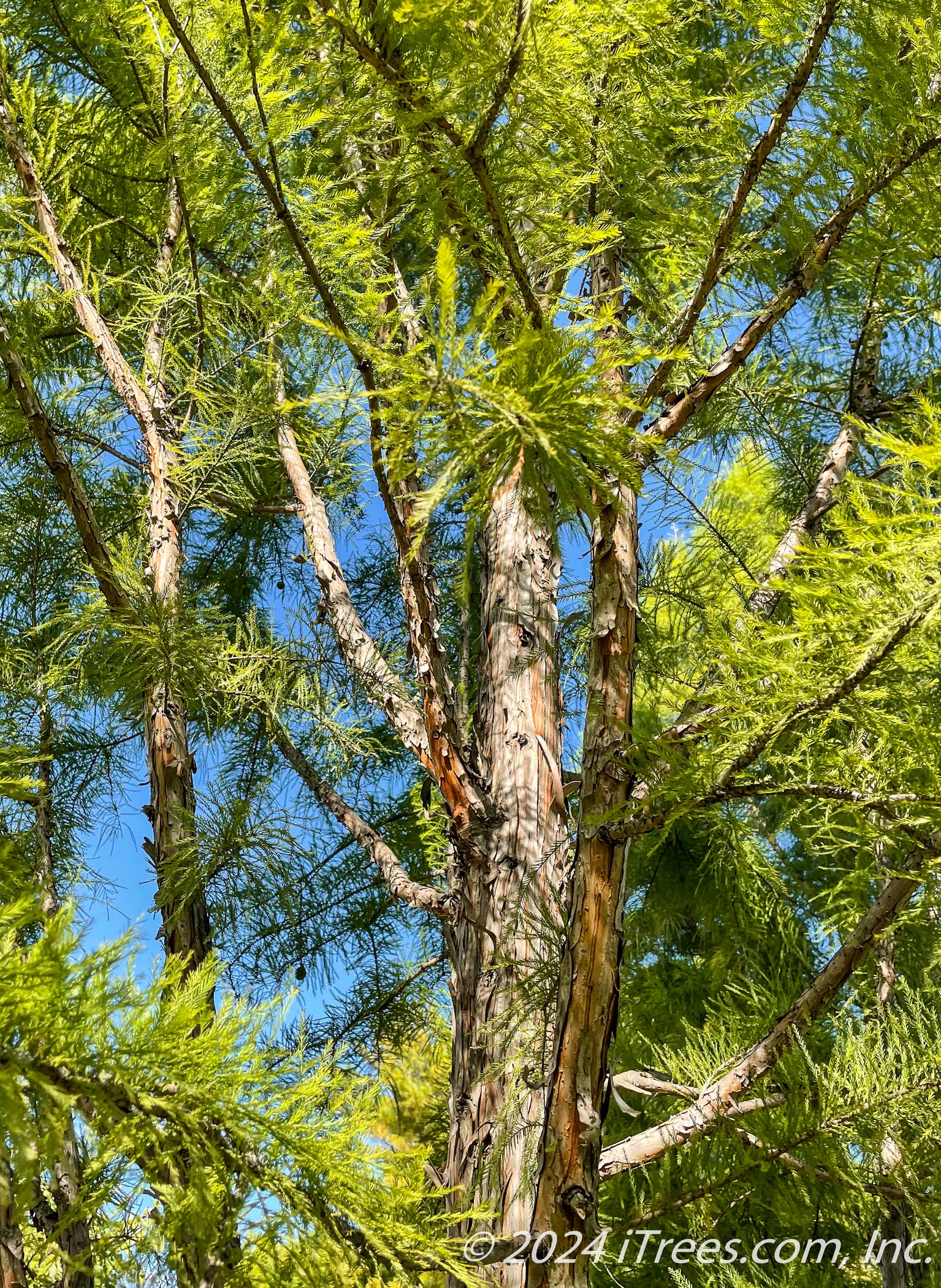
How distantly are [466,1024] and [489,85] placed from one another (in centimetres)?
147

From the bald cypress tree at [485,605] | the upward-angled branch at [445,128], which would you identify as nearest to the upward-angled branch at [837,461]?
the bald cypress tree at [485,605]

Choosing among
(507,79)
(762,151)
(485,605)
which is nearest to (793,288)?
(762,151)

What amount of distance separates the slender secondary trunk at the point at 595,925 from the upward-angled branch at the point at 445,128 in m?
0.11

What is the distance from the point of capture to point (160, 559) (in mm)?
2445

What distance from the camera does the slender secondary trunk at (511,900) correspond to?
5.74ft

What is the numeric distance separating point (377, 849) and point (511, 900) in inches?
15.3

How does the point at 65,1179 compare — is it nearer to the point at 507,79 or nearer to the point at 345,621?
the point at 345,621

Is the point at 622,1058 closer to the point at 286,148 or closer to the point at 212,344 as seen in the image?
the point at 212,344

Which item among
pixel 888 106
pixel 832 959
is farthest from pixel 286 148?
pixel 832 959

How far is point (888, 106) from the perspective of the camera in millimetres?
1383

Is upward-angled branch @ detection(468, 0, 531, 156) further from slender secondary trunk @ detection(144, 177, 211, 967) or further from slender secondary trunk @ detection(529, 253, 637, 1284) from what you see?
slender secondary trunk @ detection(144, 177, 211, 967)

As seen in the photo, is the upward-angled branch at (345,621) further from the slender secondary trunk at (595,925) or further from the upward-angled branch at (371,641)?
the slender secondary trunk at (595,925)

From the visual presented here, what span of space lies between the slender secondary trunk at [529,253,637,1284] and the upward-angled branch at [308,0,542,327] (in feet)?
0.38

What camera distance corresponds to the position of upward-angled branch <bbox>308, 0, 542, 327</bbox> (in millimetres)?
1222
